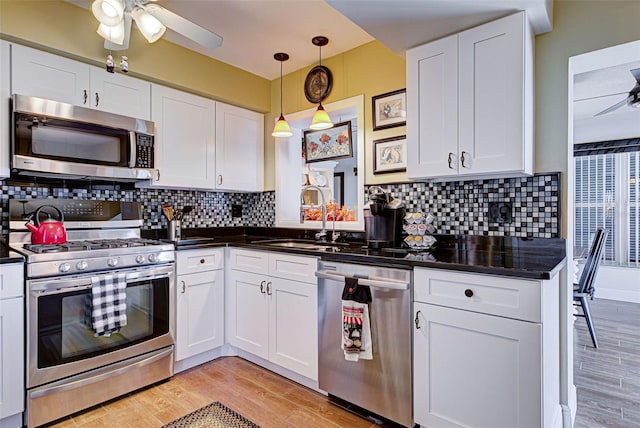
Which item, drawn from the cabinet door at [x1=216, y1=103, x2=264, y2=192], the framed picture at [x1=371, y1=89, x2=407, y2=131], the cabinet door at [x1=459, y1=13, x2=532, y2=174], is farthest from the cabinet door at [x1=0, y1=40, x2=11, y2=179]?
the cabinet door at [x1=459, y1=13, x2=532, y2=174]

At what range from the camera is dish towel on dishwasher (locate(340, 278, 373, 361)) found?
1.90 m

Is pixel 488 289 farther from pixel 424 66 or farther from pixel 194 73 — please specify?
pixel 194 73

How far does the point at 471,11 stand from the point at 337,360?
206 cm

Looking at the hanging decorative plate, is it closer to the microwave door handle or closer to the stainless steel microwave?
the stainless steel microwave

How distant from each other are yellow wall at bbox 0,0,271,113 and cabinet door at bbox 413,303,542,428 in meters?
2.46

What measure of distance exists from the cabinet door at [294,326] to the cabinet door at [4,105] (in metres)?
1.73

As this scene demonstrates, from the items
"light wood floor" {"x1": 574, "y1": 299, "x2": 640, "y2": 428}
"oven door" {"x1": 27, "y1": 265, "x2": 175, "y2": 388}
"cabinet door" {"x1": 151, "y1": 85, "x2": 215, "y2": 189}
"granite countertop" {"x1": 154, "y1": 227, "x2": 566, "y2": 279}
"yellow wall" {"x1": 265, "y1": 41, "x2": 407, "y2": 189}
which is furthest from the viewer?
"cabinet door" {"x1": 151, "y1": 85, "x2": 215, "y2": 189}

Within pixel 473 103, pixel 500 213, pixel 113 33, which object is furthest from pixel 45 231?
pixel 500 213

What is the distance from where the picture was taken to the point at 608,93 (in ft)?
11.9

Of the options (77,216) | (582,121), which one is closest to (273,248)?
(77,216)

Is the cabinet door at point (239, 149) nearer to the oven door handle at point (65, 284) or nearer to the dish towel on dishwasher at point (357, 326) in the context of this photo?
the oven door handle at point (65, 284)

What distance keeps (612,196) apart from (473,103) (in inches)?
167

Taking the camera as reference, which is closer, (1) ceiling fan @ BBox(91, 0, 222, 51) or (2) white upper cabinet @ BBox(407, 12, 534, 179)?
(1) ceiling fan @ BBox(91, 0, 222, 51)

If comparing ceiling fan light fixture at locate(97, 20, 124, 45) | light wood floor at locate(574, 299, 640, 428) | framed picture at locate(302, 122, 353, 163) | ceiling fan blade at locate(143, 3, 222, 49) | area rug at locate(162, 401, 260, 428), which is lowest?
area rug at locate(162, 401, 260, 428)
